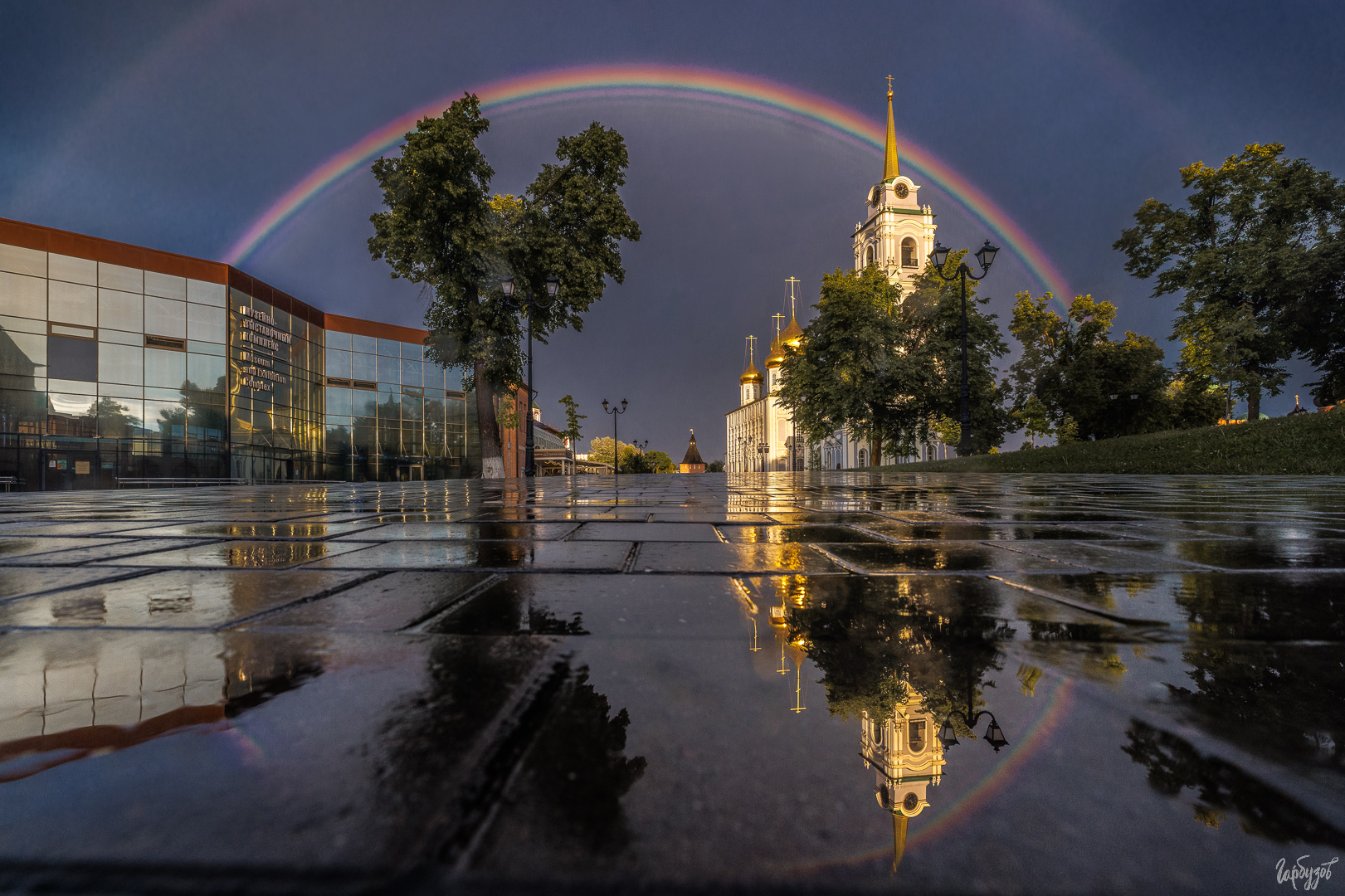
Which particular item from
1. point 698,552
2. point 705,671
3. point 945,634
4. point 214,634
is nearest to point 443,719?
point 705,671

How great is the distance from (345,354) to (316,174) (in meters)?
13.8

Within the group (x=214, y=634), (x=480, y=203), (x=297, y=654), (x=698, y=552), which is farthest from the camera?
(x=480, y=203)

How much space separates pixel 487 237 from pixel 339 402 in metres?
23.7

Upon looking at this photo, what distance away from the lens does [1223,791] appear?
2.56 ft

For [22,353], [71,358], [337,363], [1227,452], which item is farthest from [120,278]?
[1227,452]

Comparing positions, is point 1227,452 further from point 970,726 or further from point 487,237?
point 487,237

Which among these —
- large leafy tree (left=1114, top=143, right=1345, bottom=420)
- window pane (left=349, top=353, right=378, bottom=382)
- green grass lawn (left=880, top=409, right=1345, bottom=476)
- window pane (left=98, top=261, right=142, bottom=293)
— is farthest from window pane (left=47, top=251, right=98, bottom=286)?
large leafy tree (left=1114, top=143, right=1345, bottom=420)

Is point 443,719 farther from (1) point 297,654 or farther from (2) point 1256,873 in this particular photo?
(2) point 1256,873

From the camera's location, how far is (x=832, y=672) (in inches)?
48.4

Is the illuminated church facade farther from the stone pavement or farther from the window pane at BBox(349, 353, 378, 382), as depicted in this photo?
the stone pavement

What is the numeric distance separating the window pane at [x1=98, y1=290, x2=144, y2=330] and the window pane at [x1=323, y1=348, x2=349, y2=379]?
9.65m

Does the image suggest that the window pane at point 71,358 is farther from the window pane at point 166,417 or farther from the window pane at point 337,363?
the window pane at point 337,363

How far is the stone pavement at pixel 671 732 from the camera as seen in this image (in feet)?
2.12

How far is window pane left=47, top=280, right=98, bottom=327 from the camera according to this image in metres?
24.4
